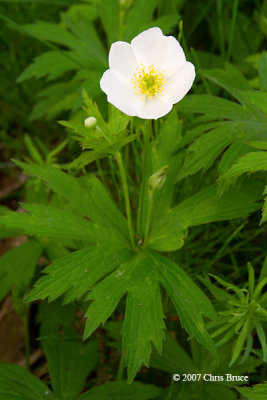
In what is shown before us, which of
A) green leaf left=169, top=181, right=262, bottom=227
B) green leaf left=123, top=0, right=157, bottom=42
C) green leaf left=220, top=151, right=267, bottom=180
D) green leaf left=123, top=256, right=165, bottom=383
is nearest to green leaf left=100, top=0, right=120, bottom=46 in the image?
green leaf left=123, top=0, right=157, bottom=42

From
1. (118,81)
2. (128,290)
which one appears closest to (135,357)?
(128,290)

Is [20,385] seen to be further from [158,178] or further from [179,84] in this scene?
[179,84]

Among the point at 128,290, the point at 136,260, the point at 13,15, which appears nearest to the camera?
the point at 128,290

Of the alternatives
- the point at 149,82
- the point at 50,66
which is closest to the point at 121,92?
the point at 149,82

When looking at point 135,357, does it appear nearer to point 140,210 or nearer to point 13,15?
point 140,210

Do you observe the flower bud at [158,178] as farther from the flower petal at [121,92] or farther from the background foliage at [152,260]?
the flower petal at [121,92]

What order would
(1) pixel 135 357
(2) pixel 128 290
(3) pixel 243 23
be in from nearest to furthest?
(1) pixel 135 357 < (2) pixel 128 290 < (3) pixel 243 23
